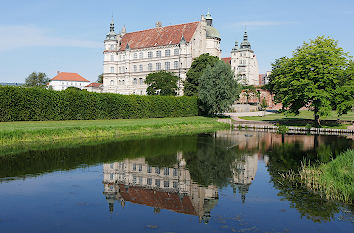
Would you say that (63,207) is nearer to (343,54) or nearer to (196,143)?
(196,143)

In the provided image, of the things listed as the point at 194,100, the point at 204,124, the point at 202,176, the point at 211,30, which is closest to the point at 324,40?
the point at 204,124

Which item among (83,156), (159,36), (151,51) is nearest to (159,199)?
(83,156)

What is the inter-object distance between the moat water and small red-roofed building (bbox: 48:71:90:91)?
428 feet

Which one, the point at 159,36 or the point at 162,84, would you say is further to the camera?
the point at 159,36

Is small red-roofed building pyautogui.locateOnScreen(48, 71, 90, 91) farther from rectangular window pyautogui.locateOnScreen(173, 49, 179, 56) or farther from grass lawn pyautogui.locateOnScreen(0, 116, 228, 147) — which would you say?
grass lawn pyautogui.locateOnScreen(0, 116, 228, 147)

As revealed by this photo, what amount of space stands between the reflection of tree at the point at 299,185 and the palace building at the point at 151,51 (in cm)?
5875

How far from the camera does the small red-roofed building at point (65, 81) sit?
144m

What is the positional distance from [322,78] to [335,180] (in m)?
29.4

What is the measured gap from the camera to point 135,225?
30.6ft

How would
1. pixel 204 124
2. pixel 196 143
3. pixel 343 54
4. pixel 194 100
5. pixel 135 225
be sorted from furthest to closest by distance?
pixel 194 100 → pixel 204 124 → pixel 343 54 → pixel 196 143 → pixel 135 225

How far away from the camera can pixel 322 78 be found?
128 feet

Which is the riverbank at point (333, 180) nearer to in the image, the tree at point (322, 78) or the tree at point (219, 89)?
the tree at point (322, 78)

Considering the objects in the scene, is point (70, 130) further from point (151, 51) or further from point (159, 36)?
point (159, 36)

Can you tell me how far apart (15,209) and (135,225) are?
389cm
